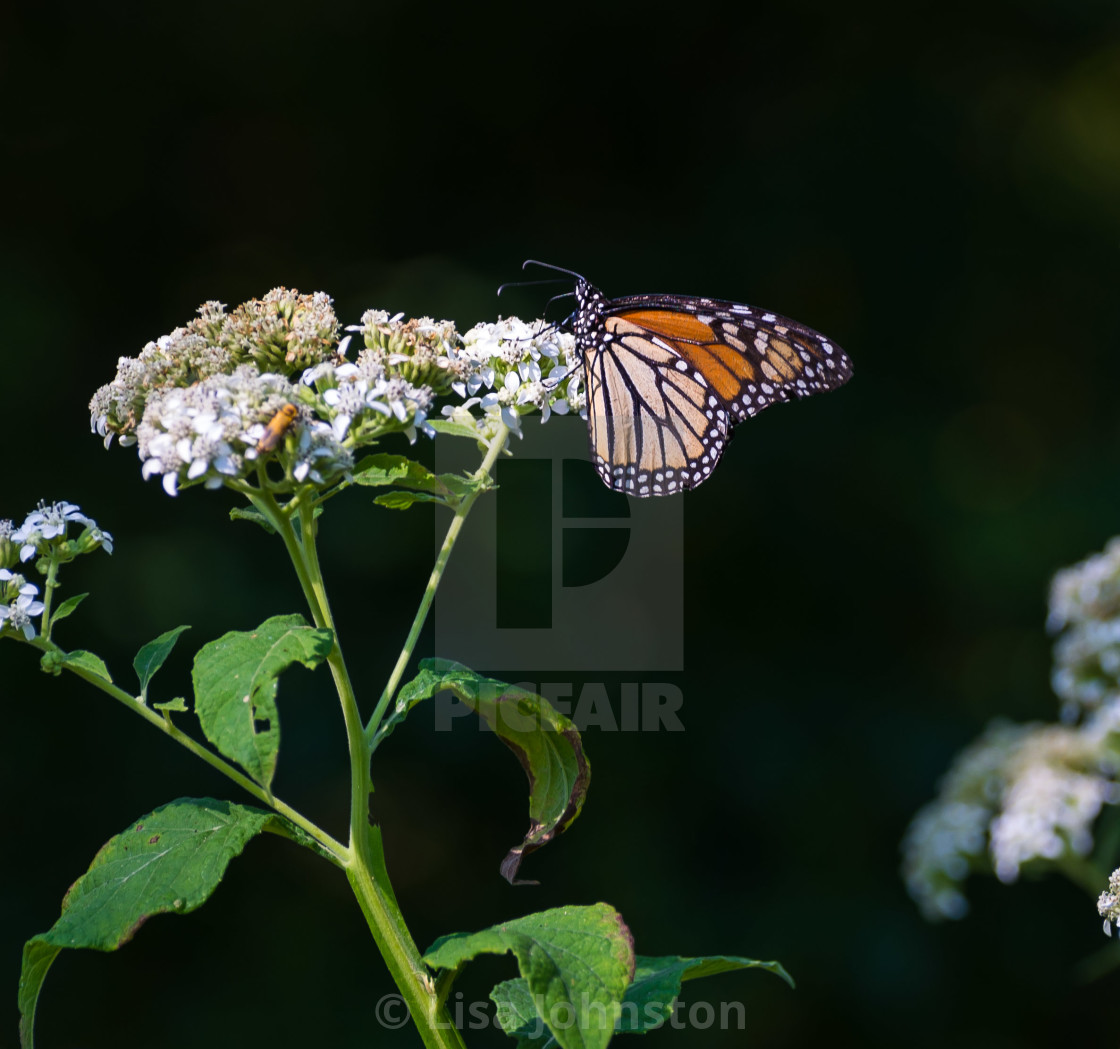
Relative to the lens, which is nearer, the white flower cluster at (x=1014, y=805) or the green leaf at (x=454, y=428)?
the green leaf at (x=454, y=428)

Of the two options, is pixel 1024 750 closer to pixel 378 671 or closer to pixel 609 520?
pixel 609 520


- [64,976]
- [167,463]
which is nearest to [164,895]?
[167,463]

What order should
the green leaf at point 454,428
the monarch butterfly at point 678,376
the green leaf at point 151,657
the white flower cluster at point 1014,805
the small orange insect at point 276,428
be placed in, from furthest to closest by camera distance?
the monarch butterfly at point 678,376 < the white flower cluster at point 1014,805 < the green leaf at point 454,428 < the green leaf at point 151,657 < the small orange insect at point 276,428

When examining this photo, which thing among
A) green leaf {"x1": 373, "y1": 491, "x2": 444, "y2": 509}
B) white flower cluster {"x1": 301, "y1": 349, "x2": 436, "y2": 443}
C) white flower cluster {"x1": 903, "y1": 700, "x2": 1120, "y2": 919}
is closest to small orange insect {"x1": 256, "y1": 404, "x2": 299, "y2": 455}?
white flower cluster {"x1": 301, "y1": 349, "x2": 436, "y2": 443}

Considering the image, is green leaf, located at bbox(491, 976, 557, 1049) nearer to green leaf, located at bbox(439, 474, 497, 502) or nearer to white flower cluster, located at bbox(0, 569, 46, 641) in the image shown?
green leaf, located at bbox(439, 474, 497, 502)

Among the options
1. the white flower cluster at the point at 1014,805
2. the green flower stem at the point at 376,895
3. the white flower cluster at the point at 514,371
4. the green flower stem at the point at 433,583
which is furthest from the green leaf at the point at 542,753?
the white flower cluster at the point at 1014,805

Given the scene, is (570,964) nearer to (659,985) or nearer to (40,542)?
(659,985)

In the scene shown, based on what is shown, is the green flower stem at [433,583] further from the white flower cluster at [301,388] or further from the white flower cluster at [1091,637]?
the white flower cluster at [1091,637]
